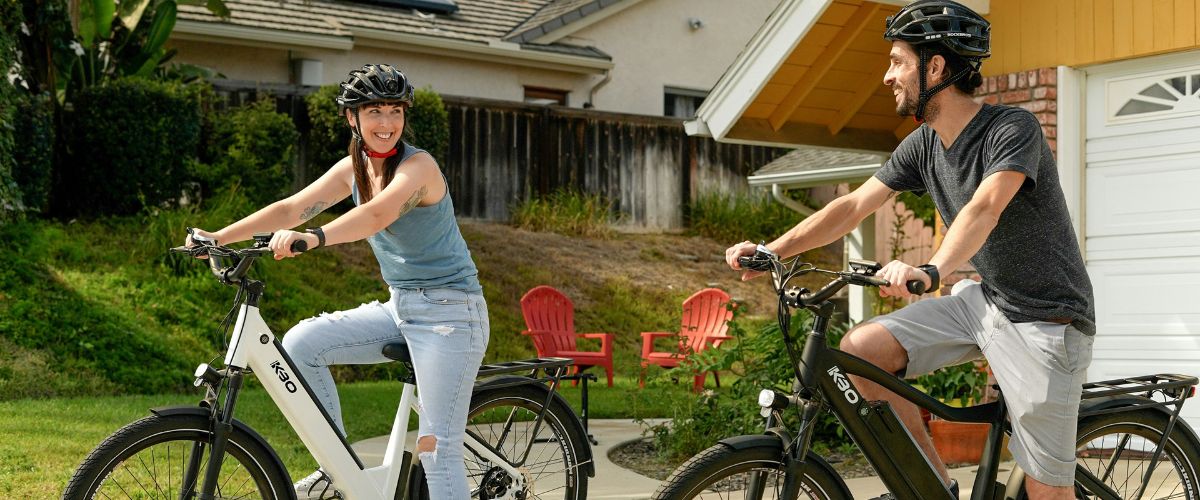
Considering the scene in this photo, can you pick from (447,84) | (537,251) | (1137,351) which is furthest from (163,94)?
(1137,351)

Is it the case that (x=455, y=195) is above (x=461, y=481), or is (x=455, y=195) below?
above

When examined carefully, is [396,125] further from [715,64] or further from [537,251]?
[715,64]

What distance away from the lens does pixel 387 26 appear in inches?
782

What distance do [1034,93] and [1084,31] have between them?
474 millimetres

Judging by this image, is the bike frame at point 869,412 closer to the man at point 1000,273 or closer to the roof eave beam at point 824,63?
the man at point 1000,273

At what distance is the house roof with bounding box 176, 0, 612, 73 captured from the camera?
18.6 meters

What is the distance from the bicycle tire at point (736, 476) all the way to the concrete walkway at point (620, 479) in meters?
2.40

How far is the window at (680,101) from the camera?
2283 cm

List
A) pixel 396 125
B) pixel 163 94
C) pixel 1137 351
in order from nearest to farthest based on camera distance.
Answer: pixel 396 125
pixel 1137 351
pixel 163 94

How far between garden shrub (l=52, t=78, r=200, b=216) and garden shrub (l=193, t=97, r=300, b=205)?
56 cm

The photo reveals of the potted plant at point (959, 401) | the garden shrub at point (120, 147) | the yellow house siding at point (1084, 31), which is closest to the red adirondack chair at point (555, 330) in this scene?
the potted plant at point (959, 401)

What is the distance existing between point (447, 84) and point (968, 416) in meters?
17.1

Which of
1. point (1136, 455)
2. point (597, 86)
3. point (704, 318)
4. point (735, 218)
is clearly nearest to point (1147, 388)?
point (1136, 455)

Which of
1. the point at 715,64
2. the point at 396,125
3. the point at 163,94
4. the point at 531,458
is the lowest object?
the point at 531,458
